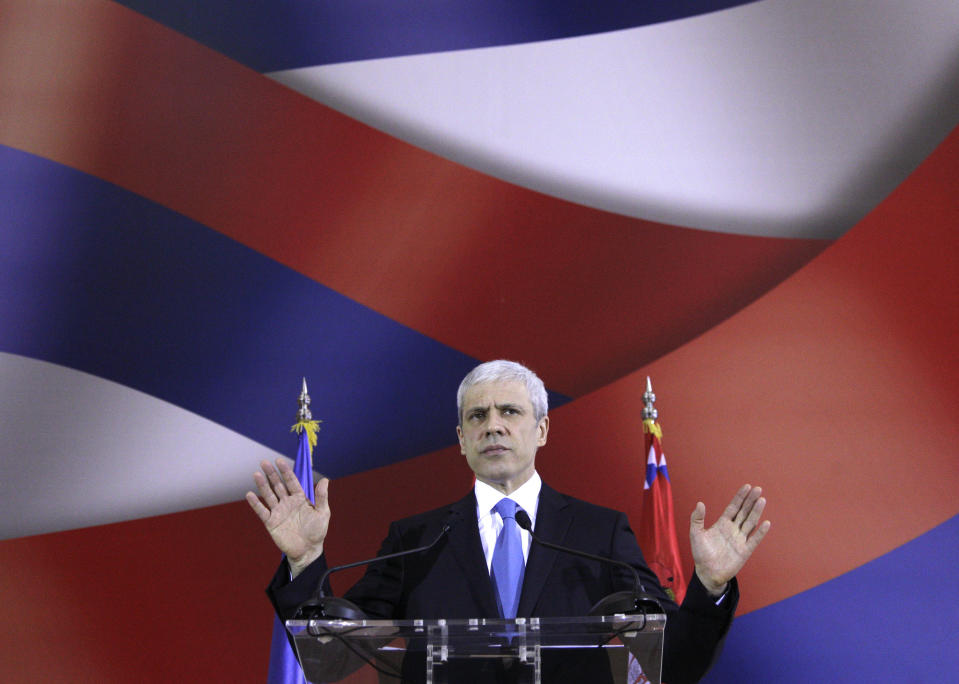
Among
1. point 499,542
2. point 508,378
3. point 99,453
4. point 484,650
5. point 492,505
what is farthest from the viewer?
point 99,453

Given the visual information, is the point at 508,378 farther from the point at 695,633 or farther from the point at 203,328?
Answer: the point at 203,328

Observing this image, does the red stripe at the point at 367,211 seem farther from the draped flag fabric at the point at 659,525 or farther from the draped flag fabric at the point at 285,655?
the draped flag fabric at the point at 285,655

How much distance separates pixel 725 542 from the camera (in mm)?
1923

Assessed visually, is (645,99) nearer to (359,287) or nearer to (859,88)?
(859,88)

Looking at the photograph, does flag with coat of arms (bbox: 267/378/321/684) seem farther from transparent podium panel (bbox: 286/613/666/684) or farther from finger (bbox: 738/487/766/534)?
finger (bbox: 738/487/766/534)

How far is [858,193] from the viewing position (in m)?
3.61

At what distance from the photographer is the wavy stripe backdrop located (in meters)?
3.34

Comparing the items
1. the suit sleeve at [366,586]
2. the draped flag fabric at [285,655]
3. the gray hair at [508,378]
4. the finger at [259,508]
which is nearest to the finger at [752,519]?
the gray hair at [508,378]

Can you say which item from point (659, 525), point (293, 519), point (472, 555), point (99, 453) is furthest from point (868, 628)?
point (99, 453)

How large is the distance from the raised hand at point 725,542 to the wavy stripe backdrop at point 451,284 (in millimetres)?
1450

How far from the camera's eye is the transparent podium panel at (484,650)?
152 centimetres

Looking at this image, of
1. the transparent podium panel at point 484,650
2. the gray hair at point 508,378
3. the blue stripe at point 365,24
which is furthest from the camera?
the blue stripe at point 365,24

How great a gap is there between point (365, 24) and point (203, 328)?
1.33 meters

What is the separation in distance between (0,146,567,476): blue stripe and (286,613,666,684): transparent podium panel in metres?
1.97
